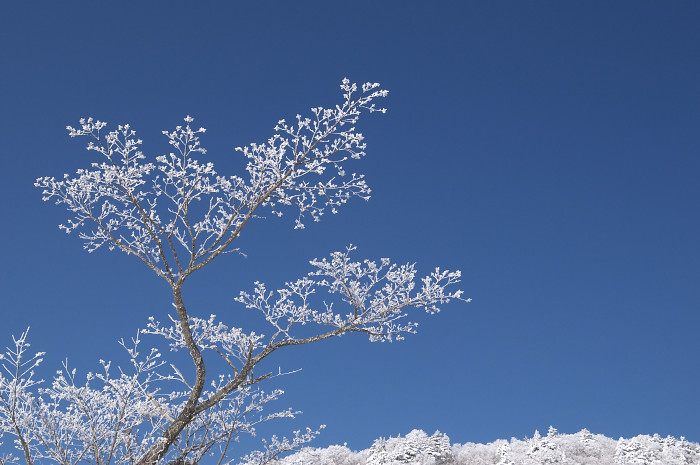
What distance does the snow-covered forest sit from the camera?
5022 cm

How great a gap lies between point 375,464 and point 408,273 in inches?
1807

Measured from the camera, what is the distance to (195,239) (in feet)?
22.1

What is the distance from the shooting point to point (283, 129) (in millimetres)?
6719

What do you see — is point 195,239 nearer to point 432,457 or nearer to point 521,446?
point 432,457

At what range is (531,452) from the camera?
51781 mm

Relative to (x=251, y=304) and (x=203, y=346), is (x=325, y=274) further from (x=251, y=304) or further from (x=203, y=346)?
(x=203, y=346)

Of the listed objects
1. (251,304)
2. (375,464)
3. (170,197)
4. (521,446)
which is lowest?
(251,304)

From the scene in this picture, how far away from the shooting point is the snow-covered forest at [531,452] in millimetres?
50219

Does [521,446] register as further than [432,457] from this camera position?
Yes

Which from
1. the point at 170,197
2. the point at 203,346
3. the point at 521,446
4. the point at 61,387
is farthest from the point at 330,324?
the point at 521,446

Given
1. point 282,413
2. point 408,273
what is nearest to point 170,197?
→ point 408,273

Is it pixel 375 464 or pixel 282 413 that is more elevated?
pixel 375 464

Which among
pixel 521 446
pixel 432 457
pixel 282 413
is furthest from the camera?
pixel 521 446

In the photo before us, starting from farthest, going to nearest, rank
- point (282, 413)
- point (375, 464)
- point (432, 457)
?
point (432, 457), point (375, 464), point (282, 413)
